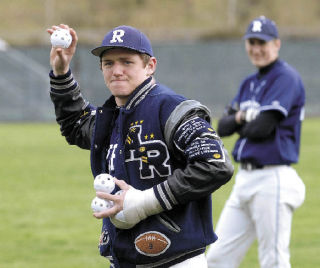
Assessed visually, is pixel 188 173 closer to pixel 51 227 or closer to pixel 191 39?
pixel 51 227

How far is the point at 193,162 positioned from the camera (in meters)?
3.92

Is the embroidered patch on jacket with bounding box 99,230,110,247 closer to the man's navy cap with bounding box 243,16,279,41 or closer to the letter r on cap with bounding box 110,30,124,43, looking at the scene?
the letter r on cap with bounding box 110,30,124,43

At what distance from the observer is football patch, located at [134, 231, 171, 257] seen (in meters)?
4.04

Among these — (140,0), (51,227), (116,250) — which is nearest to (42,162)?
(51,227)

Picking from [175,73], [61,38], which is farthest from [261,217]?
[175,73]

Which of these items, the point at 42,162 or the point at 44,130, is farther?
the point at 44,130

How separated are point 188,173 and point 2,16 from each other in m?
49.9

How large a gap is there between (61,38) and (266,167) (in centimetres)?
270

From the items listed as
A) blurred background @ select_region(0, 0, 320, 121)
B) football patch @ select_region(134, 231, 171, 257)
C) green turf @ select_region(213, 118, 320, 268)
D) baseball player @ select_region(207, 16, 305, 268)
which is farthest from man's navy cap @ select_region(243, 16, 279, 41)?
blurred background @ select_region(0, 0, 320, 121)

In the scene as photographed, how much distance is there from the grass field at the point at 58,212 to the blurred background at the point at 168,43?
12.8 meters

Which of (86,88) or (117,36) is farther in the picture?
(86,88)

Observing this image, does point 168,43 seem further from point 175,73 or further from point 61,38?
point 61,38

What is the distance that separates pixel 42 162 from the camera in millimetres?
18344

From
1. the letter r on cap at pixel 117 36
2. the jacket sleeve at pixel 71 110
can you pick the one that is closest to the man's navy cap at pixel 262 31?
the jacket sleeve at pixel 71 110
